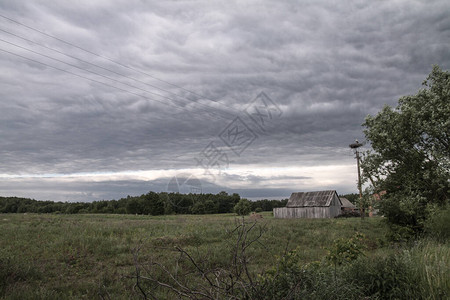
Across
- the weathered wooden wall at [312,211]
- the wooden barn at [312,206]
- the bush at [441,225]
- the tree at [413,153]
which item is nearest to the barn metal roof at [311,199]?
the wooden barn at [312,206]

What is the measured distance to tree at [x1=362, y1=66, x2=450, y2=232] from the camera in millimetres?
18609

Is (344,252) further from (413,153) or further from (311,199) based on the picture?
(311,199)

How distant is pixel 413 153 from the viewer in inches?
779

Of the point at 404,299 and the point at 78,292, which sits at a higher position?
the point at 404,299

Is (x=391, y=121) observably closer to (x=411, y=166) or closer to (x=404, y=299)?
(x=411, y=166)

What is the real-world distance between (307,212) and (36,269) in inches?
1885

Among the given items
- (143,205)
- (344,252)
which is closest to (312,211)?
(143,205)

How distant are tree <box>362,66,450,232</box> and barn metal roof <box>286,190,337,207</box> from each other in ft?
101

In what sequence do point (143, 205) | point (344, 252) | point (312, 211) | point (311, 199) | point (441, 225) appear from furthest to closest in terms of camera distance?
point (143, 205) < point (311, 199) < point (312, 211) < point (441, 225) < point (344, 252)

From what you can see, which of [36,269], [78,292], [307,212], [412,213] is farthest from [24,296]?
[307,212]

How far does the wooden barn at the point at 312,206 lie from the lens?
50.9 m

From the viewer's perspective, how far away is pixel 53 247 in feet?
44.8

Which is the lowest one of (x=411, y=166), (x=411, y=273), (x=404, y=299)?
(x=404, y=299)

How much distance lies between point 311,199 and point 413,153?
36.2 metres
